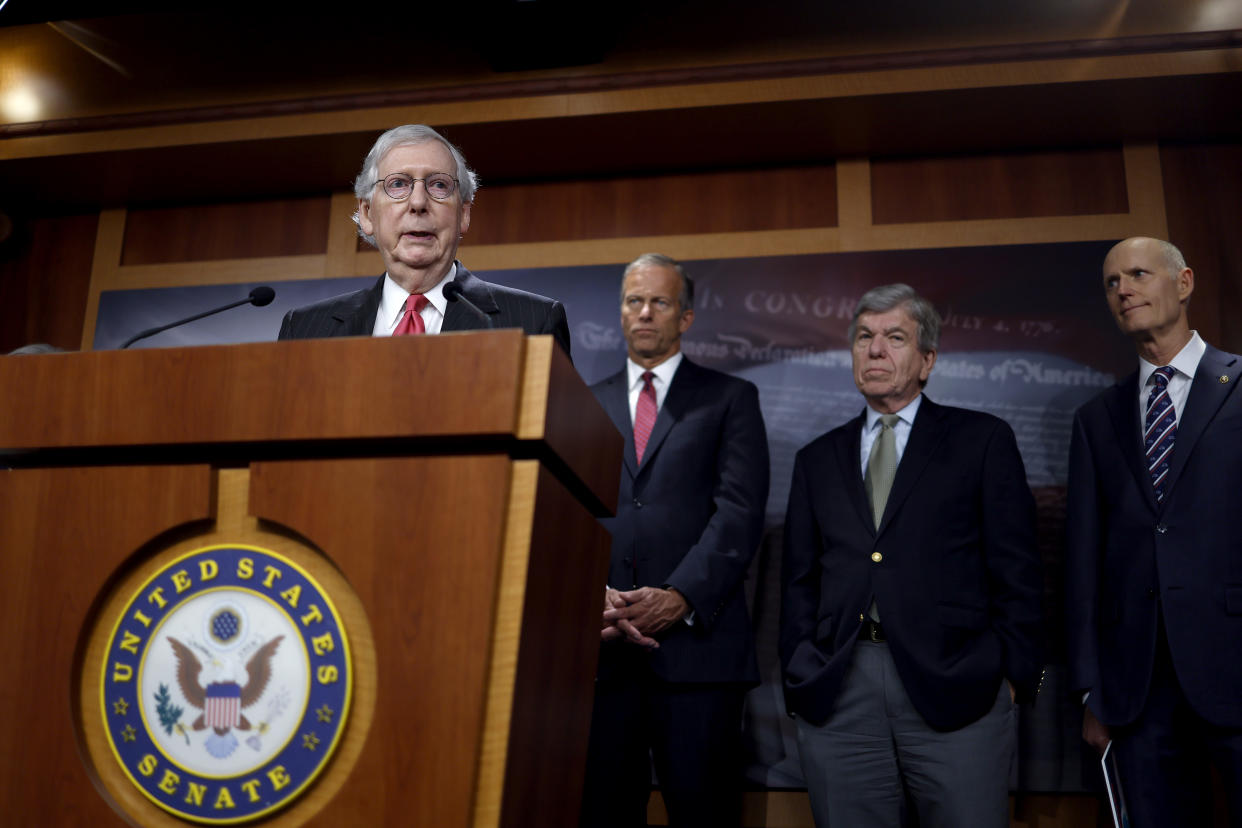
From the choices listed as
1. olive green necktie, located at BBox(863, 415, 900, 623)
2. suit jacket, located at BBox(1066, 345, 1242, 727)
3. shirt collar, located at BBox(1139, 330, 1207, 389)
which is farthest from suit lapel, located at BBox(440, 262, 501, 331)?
shirt collar, located at BBox(1139, 330, 1207, 389)

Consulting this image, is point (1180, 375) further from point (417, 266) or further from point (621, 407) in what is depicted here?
point (417, 266)

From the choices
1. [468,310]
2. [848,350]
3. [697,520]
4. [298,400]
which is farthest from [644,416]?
[298,400]

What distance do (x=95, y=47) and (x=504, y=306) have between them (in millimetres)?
2966

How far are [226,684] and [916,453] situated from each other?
1934 millimetres

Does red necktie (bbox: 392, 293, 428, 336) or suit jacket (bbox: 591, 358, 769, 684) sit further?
suit jacket (bbox: 591, 358, 769, 684)

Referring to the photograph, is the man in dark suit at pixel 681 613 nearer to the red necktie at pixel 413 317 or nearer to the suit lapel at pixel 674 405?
the suit lapel at pixel 674 405

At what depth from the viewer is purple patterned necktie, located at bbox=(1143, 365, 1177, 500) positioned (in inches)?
99.4

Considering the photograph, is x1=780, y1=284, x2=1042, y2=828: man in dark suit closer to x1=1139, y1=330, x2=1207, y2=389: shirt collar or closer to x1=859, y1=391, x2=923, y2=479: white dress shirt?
x1=859, y1=391, x2=923, y2=479: white dress shirt

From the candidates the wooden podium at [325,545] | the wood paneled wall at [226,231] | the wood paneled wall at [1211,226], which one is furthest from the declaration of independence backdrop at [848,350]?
the wooden podium at [325,545]

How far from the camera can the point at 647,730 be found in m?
2.49

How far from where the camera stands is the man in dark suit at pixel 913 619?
2367 millimetres

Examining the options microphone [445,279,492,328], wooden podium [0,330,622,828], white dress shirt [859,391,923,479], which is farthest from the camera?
white dress shirt [859,391,923,479]

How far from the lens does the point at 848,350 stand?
345cm

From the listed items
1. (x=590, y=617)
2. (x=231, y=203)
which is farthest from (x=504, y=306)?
(x=231, y=203)
